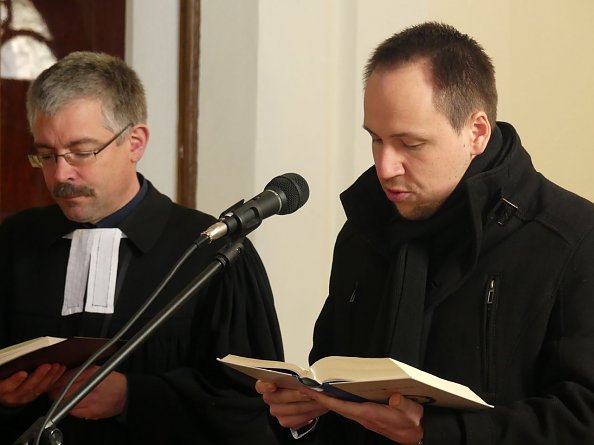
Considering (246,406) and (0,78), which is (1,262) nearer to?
(246,406)

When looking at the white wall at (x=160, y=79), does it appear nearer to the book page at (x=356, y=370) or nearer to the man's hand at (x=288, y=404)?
the man's hand at (x=288, y=404)

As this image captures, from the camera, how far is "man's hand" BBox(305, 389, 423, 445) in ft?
6.99

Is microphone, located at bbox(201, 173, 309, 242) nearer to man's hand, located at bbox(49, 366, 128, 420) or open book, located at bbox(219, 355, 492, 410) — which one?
open book, located at bbox(219, 355, 492, 410)

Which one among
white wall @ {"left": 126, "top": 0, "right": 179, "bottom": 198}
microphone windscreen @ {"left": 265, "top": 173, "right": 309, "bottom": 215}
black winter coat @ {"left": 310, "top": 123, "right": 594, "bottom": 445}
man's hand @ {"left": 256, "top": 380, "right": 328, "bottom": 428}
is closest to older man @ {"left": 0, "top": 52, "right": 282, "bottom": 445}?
black winter coat @ {"left": 310, "top": 123, "right": 594, "bottom": 445}

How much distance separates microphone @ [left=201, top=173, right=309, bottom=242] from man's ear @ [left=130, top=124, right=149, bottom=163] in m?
1.02

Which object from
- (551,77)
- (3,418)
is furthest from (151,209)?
(551,77)

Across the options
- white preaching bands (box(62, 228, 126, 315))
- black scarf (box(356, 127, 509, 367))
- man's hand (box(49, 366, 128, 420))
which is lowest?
man's hand (box(49, 366, 128, 420))

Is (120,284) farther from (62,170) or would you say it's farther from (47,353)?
(47,353)

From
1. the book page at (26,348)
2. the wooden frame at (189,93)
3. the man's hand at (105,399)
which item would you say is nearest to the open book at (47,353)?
the book page at (26,348)

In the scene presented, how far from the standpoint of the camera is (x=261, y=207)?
229 cm

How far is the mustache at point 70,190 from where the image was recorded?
10.4ft

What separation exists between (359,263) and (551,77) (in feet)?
→ 7.28

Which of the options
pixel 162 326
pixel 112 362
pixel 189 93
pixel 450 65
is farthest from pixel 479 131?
pixel 189 93

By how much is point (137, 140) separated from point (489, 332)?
4.79ft
